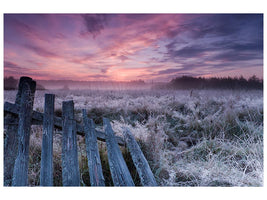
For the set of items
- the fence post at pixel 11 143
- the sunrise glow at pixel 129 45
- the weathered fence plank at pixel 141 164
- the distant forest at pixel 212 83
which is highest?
the sunrise glow at pixel 129 45

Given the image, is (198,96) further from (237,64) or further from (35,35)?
(35,35)

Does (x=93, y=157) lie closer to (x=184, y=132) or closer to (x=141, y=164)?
(x=141, y=164)

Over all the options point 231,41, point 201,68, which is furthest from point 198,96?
point 231,41

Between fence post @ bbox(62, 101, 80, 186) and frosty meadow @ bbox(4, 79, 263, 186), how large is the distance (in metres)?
0.15

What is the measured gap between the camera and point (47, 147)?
1.50m

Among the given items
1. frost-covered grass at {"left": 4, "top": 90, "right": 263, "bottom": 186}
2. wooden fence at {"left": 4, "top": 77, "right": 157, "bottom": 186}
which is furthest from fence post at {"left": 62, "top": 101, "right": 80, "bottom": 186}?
frost-covered grass at {"left": 4, "top": 90, "right": 263, "bottom": 186}

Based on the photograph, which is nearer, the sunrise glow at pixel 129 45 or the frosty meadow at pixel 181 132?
the frosty meadow at pixel 181 132

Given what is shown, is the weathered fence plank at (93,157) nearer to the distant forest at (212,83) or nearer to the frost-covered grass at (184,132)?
the frost-covered grass at (184,132)

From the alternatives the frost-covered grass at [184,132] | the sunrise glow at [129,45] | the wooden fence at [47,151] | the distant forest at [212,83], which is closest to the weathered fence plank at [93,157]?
the wooden fence at [47,151]

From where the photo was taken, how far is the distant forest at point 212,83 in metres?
2.94

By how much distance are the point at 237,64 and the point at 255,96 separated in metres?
1.42

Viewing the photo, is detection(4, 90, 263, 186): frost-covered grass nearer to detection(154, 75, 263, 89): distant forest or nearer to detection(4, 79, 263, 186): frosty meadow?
detection(4, 79, 263, 186): frosty meadow

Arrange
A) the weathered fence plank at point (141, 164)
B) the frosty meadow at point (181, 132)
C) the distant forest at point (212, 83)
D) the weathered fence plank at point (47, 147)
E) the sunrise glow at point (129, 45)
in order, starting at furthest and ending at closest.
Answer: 1. the distant forest at point (212, 83)
2. the sunrise glow at point (129, 45)
3. the frosty meadow at point (181, 132)
4. the weathered fence plank at point (141, 164)
5. the weathered fence plank at point (47, 147)

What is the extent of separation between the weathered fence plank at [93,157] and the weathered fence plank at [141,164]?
350 mm
